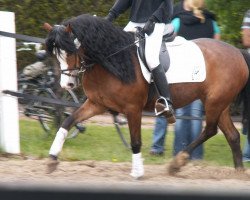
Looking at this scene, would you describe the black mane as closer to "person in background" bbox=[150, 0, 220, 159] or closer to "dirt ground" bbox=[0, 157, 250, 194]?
"dirt ground" bbox=[0, 157, 250, 194]

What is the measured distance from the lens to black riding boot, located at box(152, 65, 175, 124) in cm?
632

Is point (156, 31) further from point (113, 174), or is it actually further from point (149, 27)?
point (113, 174)

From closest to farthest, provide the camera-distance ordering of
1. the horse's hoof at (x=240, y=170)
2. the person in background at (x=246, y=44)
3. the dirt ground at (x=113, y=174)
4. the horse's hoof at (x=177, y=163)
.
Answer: the dirt ground at (x=113, y=174), the horse's hoof at (x=177, y=163), the horse's hoof at (x=240, y=170), the person in background at (x=246, y=44)

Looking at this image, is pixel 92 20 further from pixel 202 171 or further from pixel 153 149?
pixel 153 149

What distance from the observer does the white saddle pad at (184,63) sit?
6.64 meters

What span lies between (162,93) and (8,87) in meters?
2.24

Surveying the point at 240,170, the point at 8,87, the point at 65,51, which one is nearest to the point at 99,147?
the point at 8,87

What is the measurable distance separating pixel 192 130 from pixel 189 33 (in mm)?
1304

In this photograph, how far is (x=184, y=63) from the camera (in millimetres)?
6676

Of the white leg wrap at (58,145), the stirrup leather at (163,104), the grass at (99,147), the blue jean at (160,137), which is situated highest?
the stirrup leather at (163,104)

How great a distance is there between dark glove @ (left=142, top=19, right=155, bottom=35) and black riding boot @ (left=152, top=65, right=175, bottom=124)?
38 centimetres

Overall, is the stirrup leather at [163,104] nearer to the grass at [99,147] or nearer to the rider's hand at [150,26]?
the rider's hand at [150,26]

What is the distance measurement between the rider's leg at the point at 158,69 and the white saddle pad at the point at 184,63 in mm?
260

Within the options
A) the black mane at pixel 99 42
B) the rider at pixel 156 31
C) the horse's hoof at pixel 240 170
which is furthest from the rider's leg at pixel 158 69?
the horse's hoof at pixel 240 170
